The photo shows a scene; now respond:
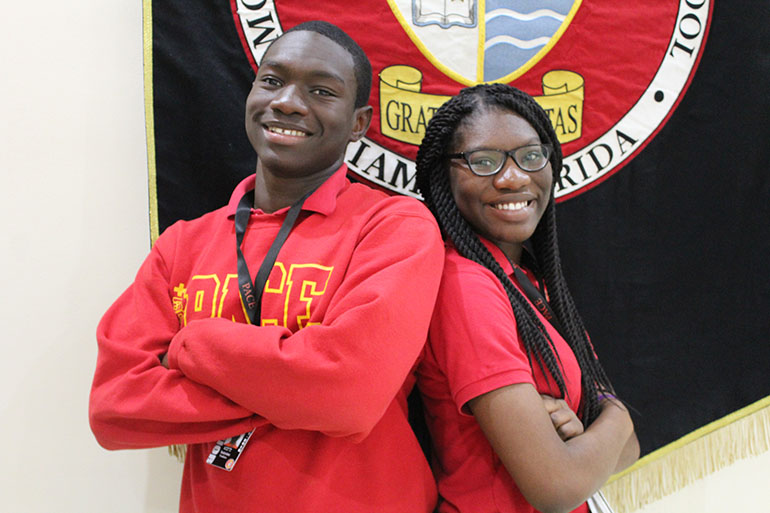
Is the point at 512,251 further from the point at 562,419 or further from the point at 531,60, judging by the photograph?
the point at 531,60

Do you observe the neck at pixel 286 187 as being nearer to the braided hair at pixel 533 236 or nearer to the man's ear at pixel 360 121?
the man's ear at pixel 360 121

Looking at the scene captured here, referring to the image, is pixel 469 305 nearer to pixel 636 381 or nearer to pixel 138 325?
pixel 138 325

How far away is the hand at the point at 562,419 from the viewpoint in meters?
1.03

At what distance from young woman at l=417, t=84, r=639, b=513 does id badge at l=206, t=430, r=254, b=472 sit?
0.33 metres

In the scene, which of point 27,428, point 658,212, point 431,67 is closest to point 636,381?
point 658,212

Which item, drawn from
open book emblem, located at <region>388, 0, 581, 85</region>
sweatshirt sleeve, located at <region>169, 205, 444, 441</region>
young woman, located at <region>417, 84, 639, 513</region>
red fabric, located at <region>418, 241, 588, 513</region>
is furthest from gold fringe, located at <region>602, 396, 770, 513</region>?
open book emblem, located at <region>388, 0, 581, 85</region>

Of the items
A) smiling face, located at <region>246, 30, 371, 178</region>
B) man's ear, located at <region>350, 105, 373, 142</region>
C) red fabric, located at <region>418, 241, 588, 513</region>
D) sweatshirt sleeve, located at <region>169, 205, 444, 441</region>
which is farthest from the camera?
man's ear, located at <region>350, 105, 373, 142</region>

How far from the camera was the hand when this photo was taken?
1.03 metres

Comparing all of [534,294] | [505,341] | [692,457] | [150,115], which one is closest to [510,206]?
[534,294]

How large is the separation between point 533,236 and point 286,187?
1.72 feet

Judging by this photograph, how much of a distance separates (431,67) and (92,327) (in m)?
0.95

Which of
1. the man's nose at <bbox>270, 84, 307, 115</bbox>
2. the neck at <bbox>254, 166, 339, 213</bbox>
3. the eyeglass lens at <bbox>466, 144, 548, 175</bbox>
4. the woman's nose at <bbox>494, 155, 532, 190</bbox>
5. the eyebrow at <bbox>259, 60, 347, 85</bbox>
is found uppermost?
the eyebrow at <bbox>259, 60, 347, 85</bbox>

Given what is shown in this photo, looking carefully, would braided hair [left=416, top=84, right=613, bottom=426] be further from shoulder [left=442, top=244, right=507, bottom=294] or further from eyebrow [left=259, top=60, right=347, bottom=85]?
eyebrow [left=259, top=60, right=347, bottom=85]

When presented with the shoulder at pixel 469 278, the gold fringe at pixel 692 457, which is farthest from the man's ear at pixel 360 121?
the gold fringe at pixel 692 457
